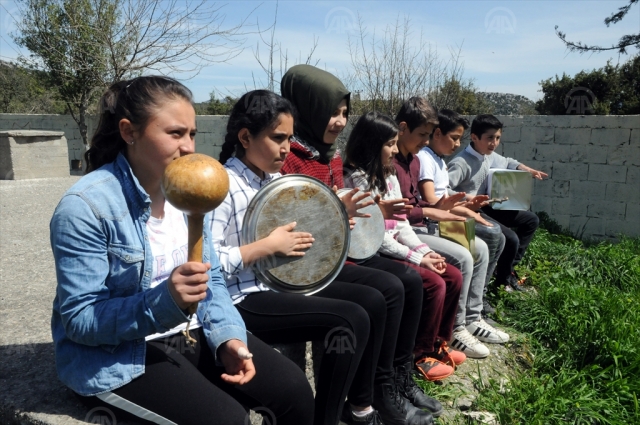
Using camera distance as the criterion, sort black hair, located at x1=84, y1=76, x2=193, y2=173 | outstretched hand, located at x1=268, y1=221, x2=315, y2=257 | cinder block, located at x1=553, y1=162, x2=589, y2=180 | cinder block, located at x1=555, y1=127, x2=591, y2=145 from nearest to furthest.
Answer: black hair, located at x1=84, y1=76, x2=193, y2=173, outstretched hand, located at x1=268, y1=221, x2=315, y2=257, cinder block, located at x1=555, y1=127, x2=591, y2=145, cinder block, located at x1=553, y1=162, x2=589, y2=180

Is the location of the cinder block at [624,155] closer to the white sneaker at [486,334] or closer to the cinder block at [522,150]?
the cinder block at [522,150]

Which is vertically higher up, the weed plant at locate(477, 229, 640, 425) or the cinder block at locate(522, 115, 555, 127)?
the cinder block at locate(522, 115, 555, 127)

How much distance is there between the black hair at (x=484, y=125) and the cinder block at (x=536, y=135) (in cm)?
373

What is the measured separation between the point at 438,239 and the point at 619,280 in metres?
2.76

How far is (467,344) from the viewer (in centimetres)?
369

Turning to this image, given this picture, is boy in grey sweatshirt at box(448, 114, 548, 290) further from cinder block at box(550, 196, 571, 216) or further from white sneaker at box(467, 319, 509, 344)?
cinder block at box(550, 196, 571, 216)

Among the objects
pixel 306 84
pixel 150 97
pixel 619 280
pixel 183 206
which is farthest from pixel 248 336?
pixel 619 280

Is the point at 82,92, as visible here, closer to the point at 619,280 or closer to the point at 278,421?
the point at 619,280

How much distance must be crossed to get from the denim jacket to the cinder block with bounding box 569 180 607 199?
7.69 metres

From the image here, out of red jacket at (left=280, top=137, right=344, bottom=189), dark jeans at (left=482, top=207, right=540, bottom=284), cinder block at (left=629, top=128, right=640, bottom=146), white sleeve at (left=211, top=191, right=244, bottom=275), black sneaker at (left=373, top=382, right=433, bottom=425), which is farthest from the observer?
cinder block at (left=629, top=128, right=640, bottom=146)

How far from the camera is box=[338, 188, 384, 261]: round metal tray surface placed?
304 cm

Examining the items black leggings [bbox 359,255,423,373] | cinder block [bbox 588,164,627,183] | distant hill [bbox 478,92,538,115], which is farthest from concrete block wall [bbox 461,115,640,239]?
distant hill [bbox 478,92,538,115]

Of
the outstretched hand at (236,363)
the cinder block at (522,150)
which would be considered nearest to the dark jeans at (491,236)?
the outstretched hand at (236,363)

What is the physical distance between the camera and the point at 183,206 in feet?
4.82
